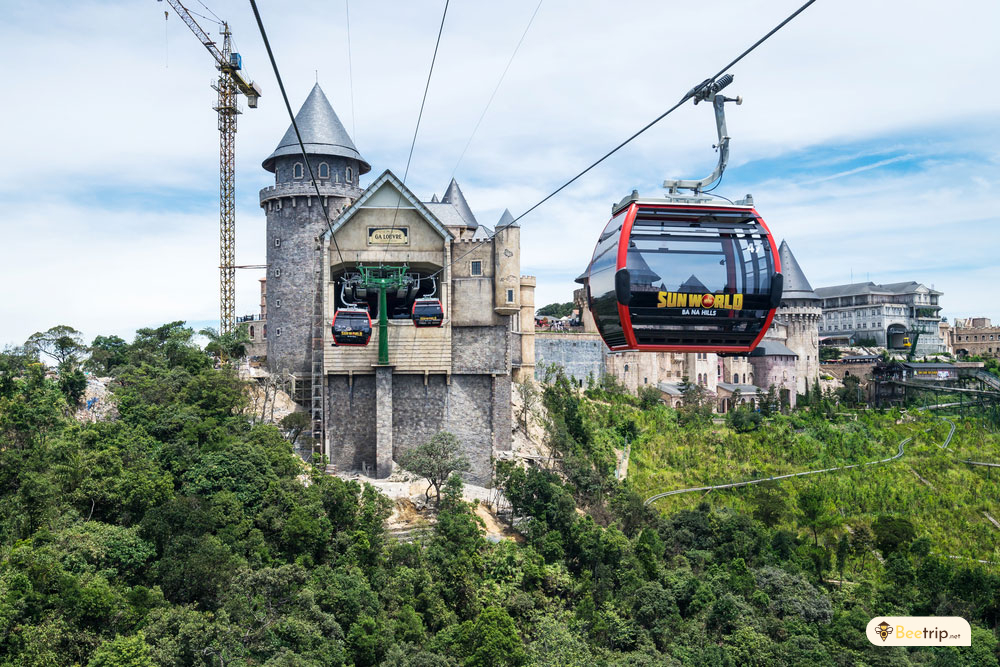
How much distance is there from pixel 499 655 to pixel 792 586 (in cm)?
1433

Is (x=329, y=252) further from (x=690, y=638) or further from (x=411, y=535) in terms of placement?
(x=690, y=638)

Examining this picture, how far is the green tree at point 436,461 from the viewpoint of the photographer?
117 feet

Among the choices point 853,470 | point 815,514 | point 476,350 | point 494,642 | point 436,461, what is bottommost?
point 494,642

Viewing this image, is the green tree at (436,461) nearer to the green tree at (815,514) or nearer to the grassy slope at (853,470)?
the grassy slope at (853,470)

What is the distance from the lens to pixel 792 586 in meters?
34.6

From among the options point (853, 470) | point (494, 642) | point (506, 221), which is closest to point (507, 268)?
point (506, 221)

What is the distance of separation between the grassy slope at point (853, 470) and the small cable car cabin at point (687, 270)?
32.7 m

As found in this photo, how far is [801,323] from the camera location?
72250mm

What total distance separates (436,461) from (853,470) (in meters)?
28.4

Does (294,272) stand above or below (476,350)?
above

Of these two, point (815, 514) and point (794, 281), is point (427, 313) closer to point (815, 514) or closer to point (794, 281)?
point (815, 514)

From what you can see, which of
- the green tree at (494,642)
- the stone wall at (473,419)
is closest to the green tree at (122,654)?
the green tree at (494,642)

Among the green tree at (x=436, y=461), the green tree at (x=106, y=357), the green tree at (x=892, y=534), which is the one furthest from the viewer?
the green tree at (x=106, y=357)

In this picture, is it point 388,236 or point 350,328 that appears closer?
point 350,328
